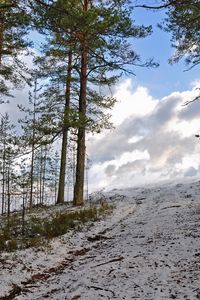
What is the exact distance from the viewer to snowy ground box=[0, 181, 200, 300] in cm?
649

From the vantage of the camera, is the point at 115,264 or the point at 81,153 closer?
the point at 115,264

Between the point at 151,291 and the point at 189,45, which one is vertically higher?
the point at 189,45

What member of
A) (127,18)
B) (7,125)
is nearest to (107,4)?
(127,18)

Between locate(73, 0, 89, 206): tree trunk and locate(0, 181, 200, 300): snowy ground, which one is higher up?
locate(73, 0, 89, 206): tree trunk

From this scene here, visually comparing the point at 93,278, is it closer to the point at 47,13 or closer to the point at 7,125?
the point at 47,13

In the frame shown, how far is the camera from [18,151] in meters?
18.1

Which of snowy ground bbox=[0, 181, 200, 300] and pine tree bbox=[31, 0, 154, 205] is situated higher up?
pine tree bbox=[31, 0, 154, 205]

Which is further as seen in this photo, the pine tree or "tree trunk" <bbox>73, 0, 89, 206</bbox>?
"tree trunk" <bbox>73, 0, 89, 206</bbox>

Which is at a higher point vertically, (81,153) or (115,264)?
(81,153)

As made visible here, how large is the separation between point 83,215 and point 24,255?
214 inches

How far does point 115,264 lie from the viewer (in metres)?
7.91

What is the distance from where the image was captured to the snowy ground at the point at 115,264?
255 inches

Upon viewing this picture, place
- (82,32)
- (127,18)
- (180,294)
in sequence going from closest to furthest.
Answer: (180,294)
(82,32)
(127,18)

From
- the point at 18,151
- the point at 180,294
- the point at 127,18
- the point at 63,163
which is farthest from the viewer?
the point at 63,163
